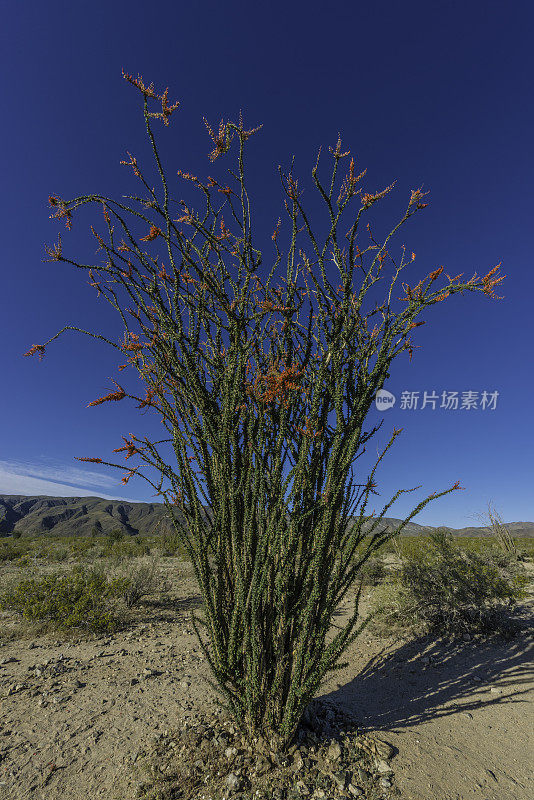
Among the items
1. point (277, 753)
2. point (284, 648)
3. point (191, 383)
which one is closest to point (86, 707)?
point (277, 753)

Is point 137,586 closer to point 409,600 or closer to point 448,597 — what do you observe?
point 409,600

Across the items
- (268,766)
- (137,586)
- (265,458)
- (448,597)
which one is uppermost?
(265,458)

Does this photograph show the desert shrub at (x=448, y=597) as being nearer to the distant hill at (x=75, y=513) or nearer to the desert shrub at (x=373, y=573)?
the desert shrub at (x=373, y=573)

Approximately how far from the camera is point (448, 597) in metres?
5.74

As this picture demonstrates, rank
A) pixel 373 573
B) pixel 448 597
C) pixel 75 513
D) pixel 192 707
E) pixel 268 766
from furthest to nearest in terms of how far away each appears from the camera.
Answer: pixel 75 513
pixel 373 573
pixel 448 597
pixel 192 707
pixel 268 766

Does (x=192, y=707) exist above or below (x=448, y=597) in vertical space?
below

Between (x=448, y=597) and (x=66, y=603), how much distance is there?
21.4ft

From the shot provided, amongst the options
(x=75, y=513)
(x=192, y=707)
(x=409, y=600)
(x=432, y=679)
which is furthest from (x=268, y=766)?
(x=75, y=513)

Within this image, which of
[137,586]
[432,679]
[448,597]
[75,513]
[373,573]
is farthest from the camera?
[75,513]

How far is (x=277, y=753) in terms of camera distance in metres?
2.39

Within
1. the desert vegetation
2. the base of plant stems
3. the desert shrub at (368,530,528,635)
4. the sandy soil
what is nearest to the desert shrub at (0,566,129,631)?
the desert vegetation

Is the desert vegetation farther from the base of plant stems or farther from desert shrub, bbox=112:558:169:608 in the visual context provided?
the base of plant stems

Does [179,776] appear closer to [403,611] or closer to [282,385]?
[282,385]

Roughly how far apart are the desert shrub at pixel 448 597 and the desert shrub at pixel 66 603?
196 inches
